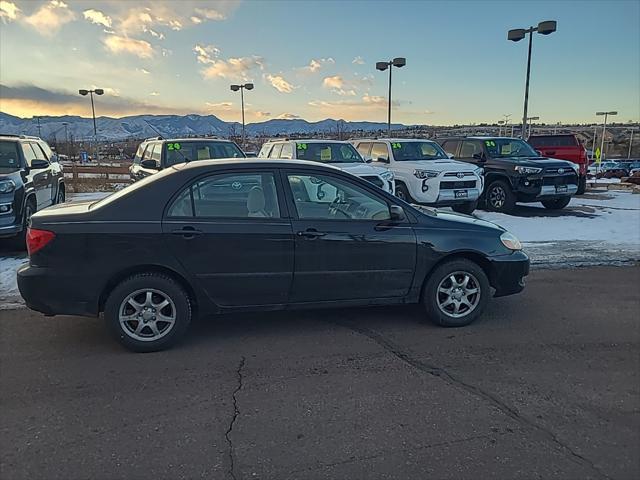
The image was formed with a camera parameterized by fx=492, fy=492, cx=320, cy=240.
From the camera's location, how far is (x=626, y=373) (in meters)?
3.92

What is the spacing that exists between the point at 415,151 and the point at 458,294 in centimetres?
826

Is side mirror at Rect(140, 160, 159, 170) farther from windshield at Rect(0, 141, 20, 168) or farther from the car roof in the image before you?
the car roof

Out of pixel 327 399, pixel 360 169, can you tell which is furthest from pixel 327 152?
pixel 327 399

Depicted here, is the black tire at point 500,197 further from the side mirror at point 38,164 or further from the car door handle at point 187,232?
the side mirror at point 38,164

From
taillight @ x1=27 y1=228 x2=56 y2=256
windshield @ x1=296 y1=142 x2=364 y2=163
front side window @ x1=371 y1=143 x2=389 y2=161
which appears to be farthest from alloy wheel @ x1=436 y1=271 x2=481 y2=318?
front side window @ x1=371 y1=143 x2=389 y2=161

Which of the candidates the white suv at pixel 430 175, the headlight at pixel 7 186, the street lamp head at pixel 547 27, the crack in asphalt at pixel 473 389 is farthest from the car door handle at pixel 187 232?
the street lamp head at pixel 547 27

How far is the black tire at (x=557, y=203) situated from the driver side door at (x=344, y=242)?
10.1m

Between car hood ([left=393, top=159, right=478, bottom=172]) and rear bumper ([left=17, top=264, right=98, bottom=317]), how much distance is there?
343 inches

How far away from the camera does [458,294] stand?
16.0ft

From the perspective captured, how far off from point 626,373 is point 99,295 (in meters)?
4.36

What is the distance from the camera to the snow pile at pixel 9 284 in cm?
554

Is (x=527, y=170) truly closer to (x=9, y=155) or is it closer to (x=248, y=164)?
(x=248, y=164)

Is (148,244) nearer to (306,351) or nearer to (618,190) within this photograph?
(306,351)

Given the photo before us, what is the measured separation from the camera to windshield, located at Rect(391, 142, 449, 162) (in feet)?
40.9
